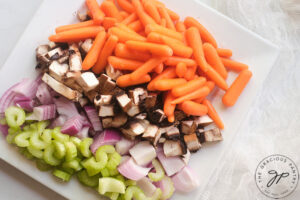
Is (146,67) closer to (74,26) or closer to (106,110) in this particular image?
(106,110)

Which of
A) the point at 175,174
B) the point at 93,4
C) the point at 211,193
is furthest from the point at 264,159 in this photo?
the point at 93,4

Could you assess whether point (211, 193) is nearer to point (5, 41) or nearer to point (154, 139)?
point (154, 139)

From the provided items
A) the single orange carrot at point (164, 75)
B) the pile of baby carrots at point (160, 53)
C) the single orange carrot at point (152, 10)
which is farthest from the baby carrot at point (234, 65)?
the single orange carrot at point (152, 10)

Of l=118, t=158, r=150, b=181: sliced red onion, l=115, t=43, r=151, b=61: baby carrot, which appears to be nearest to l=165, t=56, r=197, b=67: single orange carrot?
l=115, t=43, r=151, b=61: baby carrot

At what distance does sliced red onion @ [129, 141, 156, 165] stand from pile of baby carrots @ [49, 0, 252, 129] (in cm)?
19

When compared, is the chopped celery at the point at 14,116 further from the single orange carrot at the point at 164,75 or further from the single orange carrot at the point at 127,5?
the single orange carrot at the point at 127,5

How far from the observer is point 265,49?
1.90 meters

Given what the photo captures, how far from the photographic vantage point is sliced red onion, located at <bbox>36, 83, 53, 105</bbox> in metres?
1.80

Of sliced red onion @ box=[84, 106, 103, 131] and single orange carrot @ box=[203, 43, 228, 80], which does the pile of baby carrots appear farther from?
sliced red onion @ box=[84, 106, 103, 131]

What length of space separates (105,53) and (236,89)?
735 millimetres

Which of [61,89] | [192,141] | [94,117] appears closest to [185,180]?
[192,141]

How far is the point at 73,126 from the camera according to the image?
1.73 m

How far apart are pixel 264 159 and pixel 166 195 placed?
0.75 metres

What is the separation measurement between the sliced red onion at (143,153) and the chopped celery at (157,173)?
0.04 m
